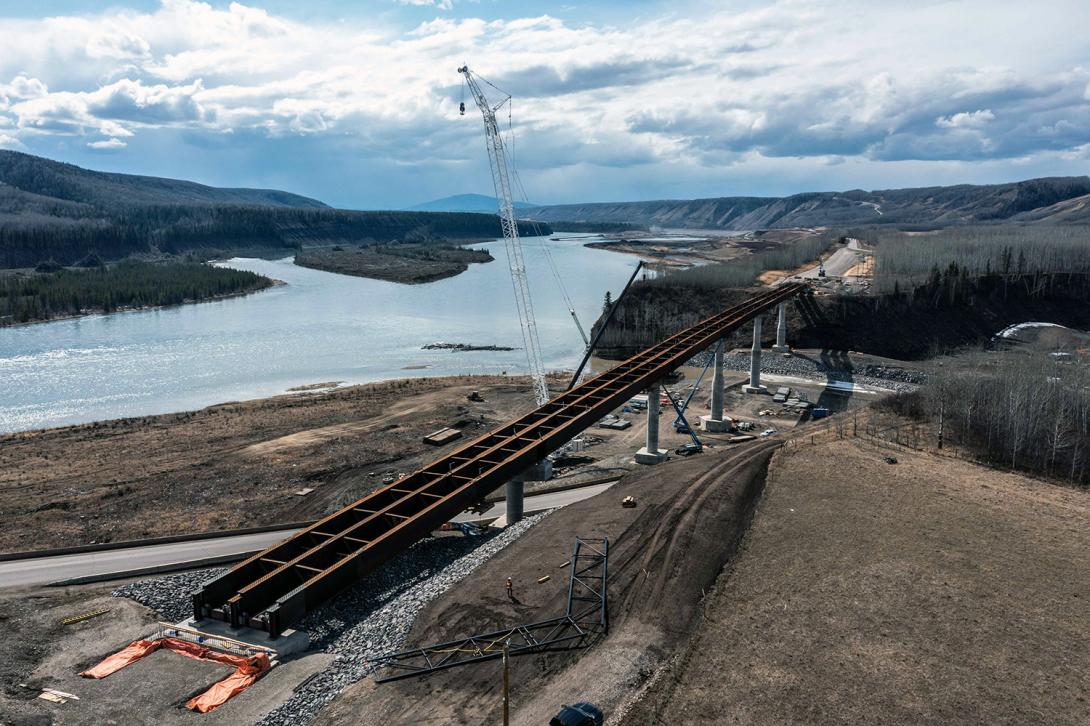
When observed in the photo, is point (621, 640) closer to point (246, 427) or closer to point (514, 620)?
point (514, 620)

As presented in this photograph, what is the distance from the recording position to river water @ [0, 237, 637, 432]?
73.5 meters

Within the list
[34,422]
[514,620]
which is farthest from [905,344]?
[34,422]

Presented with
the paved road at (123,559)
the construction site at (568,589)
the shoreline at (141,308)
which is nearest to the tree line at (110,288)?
the shoreline at (141,308)

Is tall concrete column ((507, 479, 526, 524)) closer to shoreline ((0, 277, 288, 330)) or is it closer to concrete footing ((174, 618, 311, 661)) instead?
concrete footing ((174, 618, 311, 661))

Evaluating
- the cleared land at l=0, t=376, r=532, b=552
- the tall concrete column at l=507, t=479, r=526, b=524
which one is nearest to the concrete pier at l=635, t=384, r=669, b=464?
the tall concrete column at l=507, t=479, r=526, b=524

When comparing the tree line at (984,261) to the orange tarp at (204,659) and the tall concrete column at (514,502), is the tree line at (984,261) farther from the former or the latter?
the orange tarp at (204,659)

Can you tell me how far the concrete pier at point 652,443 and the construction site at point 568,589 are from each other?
0.20 meters

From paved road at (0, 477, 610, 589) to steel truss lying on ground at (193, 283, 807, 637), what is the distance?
5.91m

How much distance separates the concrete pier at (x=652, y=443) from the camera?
4416 cm

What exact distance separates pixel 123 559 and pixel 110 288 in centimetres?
12973

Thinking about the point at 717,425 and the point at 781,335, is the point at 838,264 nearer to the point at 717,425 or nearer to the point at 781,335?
the point at 781,335

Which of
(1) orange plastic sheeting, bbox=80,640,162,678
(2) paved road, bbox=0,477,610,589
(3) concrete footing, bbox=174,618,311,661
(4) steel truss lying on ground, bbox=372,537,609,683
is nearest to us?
(4) steel truss lying on ground, bbox=372,537,609,683

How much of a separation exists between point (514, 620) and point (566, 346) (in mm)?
81124

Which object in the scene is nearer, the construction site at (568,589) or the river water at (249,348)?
the construction site at (568,589)
